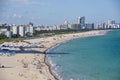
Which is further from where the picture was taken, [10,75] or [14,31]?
[14,31]

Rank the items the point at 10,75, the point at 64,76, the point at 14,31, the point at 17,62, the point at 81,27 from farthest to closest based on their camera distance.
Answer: the point at 81,27 < the point at 14,31 < the point at 17,62 < the point at 64,76 < the point at 10,75

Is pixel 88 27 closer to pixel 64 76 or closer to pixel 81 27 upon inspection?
pixel 81 27

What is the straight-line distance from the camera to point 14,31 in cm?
4394

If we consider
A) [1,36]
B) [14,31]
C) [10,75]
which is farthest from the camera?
[14,31]

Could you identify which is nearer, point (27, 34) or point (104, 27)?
point (27, 34)

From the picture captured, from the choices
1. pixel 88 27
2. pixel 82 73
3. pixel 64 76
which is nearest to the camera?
pixel 64 76

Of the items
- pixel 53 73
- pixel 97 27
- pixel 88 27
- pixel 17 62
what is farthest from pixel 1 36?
pixel 97 27

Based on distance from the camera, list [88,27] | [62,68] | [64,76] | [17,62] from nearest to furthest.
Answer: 1. [64,76]
2. [62,68]
3. [17,62]
4. [88,27]

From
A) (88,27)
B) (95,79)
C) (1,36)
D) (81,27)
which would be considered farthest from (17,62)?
(88,27)

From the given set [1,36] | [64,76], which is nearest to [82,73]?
[64,76]

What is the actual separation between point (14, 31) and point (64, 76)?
105ft

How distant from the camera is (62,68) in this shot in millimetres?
14945

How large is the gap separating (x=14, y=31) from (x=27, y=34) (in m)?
1.93

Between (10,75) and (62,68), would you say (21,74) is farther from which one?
(62,68)
